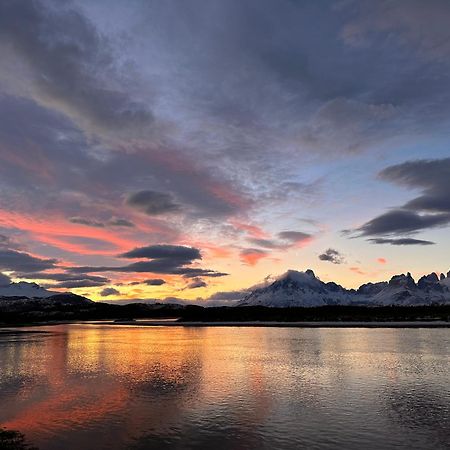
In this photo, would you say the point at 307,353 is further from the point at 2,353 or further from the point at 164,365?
the point at 2,353

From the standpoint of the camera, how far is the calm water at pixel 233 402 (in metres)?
24.7

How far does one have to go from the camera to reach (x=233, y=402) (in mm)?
33625

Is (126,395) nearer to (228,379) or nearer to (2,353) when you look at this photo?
(228,379)

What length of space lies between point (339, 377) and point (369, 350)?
26.9 metres

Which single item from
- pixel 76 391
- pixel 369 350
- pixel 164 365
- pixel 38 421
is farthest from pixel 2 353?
pixel 369 350

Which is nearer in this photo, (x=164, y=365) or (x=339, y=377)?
(x=339, y=377)

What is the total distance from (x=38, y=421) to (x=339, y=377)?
92.2ft

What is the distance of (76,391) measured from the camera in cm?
3900

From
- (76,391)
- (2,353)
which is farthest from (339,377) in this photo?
(2,353)

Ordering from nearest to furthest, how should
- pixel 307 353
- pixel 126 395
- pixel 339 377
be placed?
1. pixel 126 395
2. pixel 339 377
3. pixel 307 353

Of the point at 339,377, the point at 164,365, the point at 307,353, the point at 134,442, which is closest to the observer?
the point at 134,442

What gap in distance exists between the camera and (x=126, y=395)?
1455 inches

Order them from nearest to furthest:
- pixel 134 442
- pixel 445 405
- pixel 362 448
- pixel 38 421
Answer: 1. pixel 362 448
2. pixel 134 442
3. pixel 38 421
4. pixel 445 405

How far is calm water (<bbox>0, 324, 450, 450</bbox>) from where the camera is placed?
2469 centimetres
